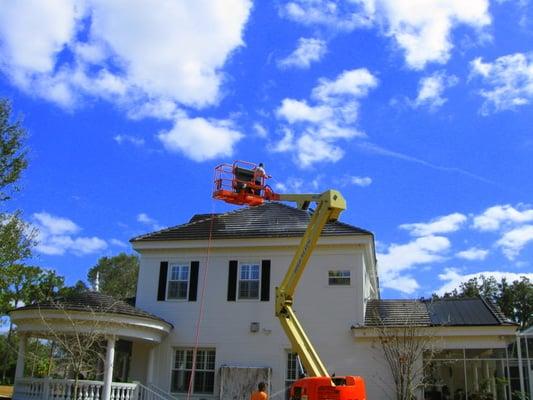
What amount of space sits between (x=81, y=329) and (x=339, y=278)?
9.00 m

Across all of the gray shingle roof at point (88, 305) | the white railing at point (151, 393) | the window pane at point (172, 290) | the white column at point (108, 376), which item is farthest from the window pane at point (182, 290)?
the white column at point (108, 376)

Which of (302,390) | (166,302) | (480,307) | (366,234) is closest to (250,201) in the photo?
(302,390)

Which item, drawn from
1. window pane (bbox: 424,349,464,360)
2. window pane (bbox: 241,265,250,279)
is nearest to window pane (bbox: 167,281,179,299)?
window pane (bbox: 241,265,250,279)

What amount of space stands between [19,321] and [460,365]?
50.7ft

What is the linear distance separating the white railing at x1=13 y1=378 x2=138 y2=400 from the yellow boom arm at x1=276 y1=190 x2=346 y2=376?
23.9ft

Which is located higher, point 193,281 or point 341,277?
point 341,277

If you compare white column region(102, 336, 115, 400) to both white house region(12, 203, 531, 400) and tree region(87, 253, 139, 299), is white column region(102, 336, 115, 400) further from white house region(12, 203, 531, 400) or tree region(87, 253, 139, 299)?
tree region(87, 253, 139, 299)

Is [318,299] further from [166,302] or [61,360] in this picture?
[61,360]

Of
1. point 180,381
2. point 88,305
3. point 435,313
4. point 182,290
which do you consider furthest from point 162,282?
point 435,313

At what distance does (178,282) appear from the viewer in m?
22.6

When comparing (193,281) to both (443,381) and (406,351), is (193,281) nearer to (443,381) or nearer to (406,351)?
(406,351)

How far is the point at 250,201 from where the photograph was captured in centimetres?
1522

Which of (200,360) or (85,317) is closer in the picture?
(85,317)

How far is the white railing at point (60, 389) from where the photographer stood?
1810cm
